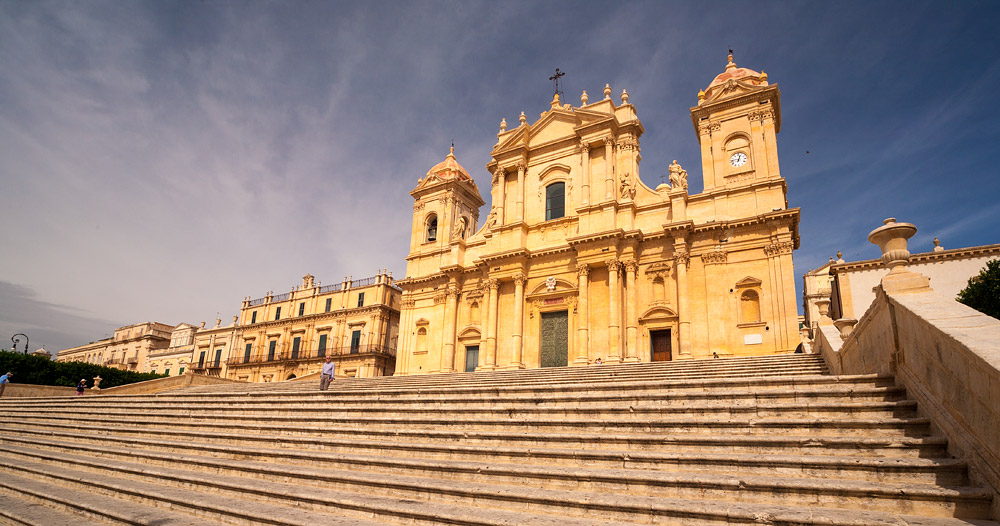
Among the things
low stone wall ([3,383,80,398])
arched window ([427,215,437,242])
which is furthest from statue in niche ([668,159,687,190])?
low stone wall ([3,383,80,398])

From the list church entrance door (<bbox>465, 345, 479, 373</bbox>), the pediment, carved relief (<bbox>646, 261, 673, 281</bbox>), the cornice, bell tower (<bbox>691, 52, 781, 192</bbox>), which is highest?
bell tower (<bbox>691, 52, 781, 192</bbox>)

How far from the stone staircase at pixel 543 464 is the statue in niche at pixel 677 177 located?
1243 cm

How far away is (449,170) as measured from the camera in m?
30.9

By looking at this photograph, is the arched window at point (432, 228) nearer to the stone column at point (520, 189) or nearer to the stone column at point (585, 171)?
the stone column at point (520, 189)

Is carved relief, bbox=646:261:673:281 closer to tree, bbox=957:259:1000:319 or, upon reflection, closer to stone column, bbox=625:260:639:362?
stone column, bbox=625:260:639:362

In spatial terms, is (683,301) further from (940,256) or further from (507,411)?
(940,256)

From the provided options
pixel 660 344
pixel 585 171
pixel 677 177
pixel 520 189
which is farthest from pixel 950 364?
pixel 520 189

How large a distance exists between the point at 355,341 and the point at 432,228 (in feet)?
42.3

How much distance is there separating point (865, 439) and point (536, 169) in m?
21.6

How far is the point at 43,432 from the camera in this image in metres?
12.4

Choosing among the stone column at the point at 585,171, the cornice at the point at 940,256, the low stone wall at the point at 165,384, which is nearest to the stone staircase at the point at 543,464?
the low stone wall at the point at 165,384

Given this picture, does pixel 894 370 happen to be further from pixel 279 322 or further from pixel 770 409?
pixel 279 322

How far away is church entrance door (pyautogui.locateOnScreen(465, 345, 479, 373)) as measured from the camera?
2459cm

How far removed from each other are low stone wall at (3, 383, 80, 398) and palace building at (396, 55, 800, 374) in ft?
52.3
